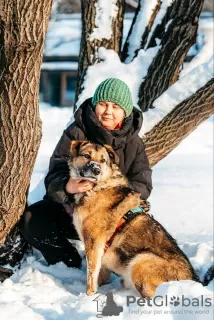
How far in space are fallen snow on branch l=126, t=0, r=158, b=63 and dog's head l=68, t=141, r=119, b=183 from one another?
2.27 metres

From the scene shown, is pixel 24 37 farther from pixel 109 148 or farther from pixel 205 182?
pixel 205 182

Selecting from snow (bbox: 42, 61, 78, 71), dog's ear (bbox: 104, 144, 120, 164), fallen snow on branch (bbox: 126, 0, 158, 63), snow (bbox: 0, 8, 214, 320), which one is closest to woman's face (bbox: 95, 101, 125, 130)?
dog's ear (bbox: 104, 144, 120, 164)

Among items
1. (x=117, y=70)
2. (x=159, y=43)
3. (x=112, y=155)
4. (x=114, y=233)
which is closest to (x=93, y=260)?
(x=114, y=233)

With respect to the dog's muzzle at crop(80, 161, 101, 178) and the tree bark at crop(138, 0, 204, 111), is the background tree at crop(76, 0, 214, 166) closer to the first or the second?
the tree bark at crop(138, 0, 204, 111)

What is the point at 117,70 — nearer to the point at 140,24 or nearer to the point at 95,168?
the point at 140,24

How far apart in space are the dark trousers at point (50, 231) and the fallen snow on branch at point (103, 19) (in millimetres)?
2183

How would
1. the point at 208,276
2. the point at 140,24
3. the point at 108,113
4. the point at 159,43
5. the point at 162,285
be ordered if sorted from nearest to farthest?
the point at 162,285 < the point at 108,113 < the point at 208,276 < the point at 159,43 < the point at 140,24

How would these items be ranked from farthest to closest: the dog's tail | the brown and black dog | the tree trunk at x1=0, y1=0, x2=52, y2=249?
the dog's tail
the brown and black dog
the tree trunk at x1=0, y1=0, x2=52, y2=249

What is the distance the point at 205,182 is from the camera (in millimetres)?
8594

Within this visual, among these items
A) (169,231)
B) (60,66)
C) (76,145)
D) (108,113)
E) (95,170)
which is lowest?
(60,66)

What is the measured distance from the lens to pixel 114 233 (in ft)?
14.2

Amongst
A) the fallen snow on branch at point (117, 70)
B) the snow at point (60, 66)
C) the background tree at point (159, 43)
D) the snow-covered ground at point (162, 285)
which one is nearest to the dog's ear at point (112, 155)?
the snow-covered ground at point (162, 285)

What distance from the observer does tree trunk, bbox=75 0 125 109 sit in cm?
600

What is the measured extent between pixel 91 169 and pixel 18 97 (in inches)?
30.7
